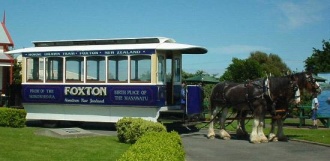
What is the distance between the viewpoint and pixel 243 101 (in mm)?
14844

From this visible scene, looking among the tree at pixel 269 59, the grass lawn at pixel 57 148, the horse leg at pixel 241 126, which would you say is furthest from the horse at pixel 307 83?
the tree at pixel 269 59

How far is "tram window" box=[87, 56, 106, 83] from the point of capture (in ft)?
57.2

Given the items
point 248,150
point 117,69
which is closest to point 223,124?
point 248,150

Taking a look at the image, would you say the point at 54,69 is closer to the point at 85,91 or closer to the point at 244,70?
the point at 85,91

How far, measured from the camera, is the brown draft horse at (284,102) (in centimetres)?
1416

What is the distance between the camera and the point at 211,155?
11961mm

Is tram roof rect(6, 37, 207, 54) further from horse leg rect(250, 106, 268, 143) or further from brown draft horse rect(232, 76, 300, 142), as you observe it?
horse leg rect(250, 106, 268, 143)

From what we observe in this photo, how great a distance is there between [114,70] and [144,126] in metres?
4.98

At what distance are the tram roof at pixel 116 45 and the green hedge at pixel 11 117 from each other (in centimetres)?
304

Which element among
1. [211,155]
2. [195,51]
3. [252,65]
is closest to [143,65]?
[195,51]

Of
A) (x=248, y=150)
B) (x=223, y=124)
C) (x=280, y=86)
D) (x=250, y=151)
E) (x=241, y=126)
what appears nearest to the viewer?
(x=250, y=151)

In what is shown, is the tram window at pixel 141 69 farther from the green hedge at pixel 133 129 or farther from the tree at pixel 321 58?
the tree at pixel 321 58

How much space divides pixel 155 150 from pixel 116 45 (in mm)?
10768

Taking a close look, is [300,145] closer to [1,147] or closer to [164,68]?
[164,68]
